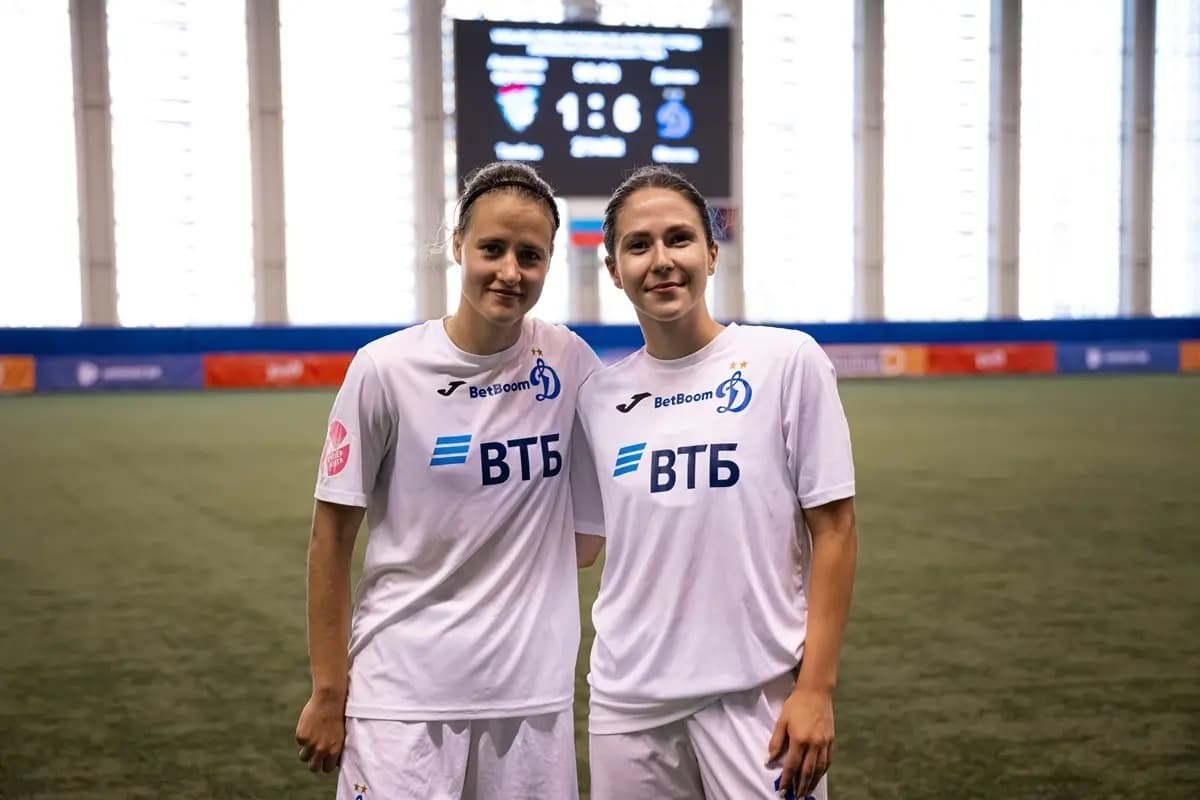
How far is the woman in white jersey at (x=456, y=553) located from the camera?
2.38m

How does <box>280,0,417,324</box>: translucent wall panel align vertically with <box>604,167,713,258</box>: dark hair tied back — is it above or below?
above

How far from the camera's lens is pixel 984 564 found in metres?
7.30

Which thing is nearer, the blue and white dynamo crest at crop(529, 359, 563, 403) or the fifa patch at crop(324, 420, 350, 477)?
the fifa patch at crop(324, 420, 350, 477)

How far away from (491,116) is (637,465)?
17166mm

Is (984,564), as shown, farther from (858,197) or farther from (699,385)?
(858,197)


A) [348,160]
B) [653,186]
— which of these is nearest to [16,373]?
[348,160]

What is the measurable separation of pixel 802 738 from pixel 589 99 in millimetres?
17689

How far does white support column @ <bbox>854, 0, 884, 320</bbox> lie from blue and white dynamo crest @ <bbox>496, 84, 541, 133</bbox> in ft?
43.7

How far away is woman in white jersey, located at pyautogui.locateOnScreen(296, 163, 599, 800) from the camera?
238cm

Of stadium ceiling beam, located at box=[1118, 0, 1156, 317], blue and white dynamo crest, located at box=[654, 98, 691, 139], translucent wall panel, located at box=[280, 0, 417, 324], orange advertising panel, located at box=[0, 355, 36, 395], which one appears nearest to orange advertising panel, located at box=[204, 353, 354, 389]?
orange advertising panel, located at box=[0, 355, 36, 395]

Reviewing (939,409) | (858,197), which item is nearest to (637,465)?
(939,409)

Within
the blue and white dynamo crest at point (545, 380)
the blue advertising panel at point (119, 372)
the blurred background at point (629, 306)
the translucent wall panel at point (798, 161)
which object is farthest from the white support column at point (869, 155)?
the blue and white dynamo crest at point (545, 380)

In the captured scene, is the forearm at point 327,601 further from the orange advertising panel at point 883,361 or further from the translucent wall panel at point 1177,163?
the translucent wall panel at point 1177,163

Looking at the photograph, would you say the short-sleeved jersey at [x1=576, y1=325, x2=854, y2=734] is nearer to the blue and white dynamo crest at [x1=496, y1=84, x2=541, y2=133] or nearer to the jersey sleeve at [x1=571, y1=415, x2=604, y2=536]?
the jersey sleeve at [x1=571, y1=415, x2=604, y2=536]
